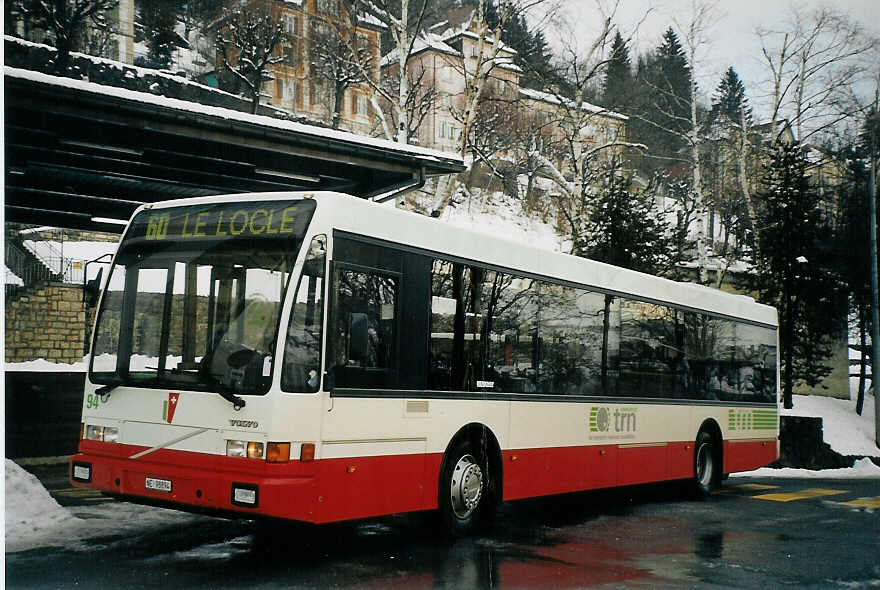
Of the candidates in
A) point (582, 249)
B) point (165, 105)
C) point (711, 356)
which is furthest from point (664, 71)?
point (165, 105)

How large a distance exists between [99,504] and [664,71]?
947 inches

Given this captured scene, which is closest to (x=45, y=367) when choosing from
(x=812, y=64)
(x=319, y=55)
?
(x=319, y=55)

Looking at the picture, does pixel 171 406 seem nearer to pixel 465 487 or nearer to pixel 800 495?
pixel 465 487

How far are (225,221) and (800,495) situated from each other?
32.6ft

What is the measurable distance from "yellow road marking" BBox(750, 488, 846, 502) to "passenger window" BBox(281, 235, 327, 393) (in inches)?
336

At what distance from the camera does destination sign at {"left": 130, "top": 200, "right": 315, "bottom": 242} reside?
25.0 feet

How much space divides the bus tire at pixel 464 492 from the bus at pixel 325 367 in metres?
0.02

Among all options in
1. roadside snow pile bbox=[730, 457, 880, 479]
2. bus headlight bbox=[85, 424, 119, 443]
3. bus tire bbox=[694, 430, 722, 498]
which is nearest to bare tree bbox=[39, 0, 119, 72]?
bus headlight bbox=[85, 424, 119, 443]

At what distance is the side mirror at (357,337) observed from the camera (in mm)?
7793

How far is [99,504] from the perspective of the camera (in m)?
10.4

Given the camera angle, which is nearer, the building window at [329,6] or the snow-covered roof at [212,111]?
the snow-covered roof at [212,111]

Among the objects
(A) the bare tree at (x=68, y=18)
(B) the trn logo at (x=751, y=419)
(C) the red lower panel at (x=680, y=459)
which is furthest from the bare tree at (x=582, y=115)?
(C) the red lower panel at (x=680, y=459)

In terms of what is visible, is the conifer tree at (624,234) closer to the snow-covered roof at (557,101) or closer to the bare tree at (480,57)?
the bare tree at (480,57)

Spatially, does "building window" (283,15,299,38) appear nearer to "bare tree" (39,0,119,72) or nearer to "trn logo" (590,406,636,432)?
"bare tree" (39,0,119,72)
